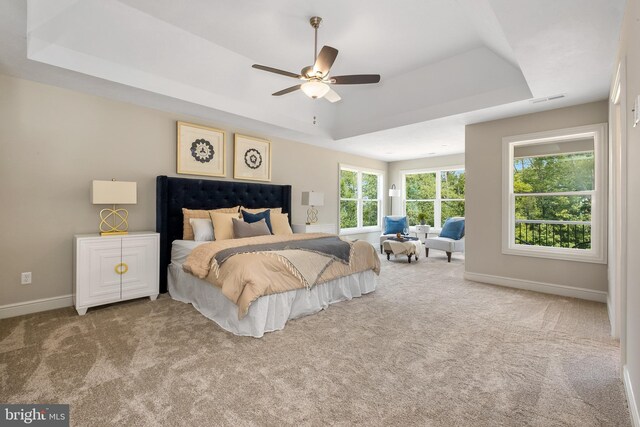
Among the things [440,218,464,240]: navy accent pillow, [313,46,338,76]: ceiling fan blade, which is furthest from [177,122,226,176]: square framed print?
[440,218,464,240]: navy accent pillow

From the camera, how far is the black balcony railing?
3.82 m

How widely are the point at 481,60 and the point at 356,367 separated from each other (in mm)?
3772

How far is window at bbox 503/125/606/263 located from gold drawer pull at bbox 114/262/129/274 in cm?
484

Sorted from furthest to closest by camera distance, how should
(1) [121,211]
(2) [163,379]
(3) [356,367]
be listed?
(1) [121,211] → (3) [356,367] → (2) [163,379]

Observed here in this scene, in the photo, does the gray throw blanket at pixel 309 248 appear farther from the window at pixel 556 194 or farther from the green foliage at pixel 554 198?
the green foliage at pixel 554 198

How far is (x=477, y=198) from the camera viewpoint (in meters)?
4.54

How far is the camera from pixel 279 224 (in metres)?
4.56

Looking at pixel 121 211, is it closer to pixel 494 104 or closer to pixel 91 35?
pixel 91 35

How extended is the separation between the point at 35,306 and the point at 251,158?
3.16 meters

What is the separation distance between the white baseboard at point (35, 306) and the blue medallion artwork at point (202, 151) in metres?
2.21

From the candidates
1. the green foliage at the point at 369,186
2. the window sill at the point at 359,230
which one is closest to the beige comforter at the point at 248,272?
the window sill at the point at 359,230

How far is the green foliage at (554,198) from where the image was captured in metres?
3.81

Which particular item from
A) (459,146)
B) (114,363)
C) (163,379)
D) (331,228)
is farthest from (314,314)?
(459,146)

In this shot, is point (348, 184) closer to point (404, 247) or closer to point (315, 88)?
point (404, 247)
